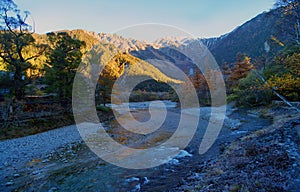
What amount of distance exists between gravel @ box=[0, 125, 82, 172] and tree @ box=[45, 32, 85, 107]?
4.62 metres

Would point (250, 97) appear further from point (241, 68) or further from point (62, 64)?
point (62, 64)

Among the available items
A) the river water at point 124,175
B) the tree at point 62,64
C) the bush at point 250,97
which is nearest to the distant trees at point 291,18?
the river water at point 124,175

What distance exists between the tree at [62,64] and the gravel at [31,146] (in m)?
4.62

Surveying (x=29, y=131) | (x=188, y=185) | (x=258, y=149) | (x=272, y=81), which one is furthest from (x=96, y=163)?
(x=29, y=131)

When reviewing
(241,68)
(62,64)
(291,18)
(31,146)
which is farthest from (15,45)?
(241,68)

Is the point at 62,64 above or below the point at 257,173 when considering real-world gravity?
above

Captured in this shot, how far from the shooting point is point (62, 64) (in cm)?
1675

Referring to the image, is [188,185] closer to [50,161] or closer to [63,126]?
[50,161]

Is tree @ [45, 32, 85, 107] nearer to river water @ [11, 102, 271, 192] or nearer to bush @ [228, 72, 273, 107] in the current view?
river water @ [11, 102, 271, 192]

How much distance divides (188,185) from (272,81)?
4116 millimetres

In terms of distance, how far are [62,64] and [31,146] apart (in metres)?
8.86

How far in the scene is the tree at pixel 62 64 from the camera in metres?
16.4

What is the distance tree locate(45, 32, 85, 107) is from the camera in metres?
16.4

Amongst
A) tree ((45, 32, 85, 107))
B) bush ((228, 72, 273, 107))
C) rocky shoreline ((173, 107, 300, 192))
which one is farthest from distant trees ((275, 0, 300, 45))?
tree ((45, 32, 85, 107))
